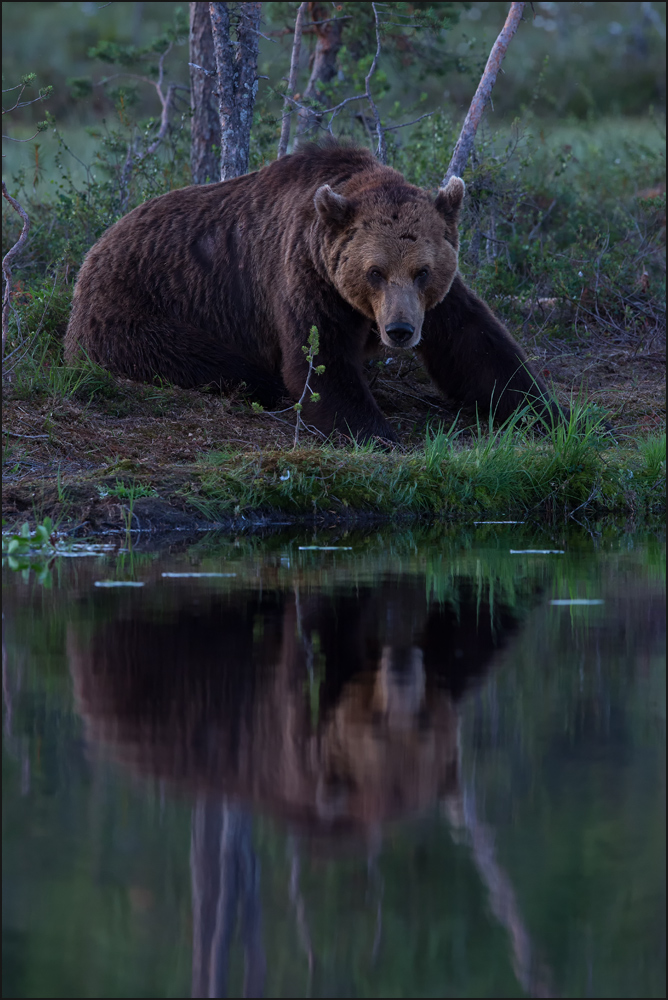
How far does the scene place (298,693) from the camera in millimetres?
3803

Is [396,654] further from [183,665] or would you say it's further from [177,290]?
[177,290]

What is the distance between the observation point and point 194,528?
6738mm

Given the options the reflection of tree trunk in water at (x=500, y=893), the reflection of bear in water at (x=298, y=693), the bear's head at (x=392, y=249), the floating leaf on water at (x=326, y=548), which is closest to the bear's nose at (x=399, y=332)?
the bear's head at (x=392, y=249)

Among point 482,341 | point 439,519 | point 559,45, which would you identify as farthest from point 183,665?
point 559,45

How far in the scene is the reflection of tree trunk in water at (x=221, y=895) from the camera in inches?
94.1

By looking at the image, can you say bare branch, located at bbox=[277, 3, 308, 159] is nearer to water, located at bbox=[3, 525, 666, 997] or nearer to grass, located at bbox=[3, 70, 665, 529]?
grass, located at bbox=[3, 70, 665, 529]

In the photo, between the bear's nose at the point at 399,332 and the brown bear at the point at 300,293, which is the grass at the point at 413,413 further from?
the bear's nose at the point at 399,332

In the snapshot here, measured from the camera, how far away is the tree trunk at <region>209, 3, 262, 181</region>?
9836mm

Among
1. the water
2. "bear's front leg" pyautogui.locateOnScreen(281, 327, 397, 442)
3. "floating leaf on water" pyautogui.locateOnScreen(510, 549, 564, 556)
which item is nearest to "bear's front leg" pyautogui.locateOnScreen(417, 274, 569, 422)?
"bear's front leg" pyautogui.locateOnScreen(281, 327, 397, 442)

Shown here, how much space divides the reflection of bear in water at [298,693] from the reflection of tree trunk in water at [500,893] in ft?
0.35

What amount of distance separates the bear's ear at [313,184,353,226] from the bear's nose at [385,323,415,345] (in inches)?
35.8

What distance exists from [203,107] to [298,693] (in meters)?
8.98

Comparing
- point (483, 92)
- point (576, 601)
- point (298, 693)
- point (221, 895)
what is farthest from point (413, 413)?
point (221, 895)

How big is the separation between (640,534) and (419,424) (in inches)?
90.6
